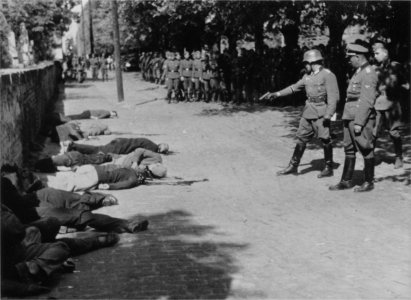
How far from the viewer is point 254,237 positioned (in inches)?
252

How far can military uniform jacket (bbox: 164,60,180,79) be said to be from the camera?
2188 centimetres

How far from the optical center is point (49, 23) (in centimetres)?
3556

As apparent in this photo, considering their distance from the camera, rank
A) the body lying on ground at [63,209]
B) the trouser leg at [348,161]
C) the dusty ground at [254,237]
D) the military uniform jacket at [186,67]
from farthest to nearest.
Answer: the military uniform jacket at [186,67]
the trouser leg at [348,161]
the body lying on ground at [63,209]
the dusty ground at [254,237]

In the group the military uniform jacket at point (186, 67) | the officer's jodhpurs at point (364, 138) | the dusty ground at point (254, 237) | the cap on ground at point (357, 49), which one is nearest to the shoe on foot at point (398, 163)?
the dusty ground at point (254, 237)

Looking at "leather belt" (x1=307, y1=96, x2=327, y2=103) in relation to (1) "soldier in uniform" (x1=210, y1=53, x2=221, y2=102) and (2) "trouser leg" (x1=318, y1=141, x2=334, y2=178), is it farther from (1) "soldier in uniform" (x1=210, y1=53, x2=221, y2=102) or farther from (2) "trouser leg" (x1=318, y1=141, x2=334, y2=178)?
(1) "soldier in uniform" (x1=210, y1=53, x2=221, y2=102)

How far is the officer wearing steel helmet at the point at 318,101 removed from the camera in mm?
8953

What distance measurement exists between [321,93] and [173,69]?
527 inches

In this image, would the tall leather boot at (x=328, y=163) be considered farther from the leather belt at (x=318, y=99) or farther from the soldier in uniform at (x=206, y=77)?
the soldier in uniform at (x=206, y=77)

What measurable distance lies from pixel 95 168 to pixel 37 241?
133 inches

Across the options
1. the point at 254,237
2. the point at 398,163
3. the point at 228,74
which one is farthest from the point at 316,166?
the point at 228,74

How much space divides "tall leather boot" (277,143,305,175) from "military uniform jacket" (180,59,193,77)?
12.6 metres

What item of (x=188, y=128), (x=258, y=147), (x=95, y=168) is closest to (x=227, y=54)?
(x=188, y=128)

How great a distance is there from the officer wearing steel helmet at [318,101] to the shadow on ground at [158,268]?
313 centimetres

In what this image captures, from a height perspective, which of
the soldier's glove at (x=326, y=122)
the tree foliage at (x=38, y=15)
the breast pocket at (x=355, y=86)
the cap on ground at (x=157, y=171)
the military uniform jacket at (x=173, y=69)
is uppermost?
the tree foliage at (x=38, y=15)
